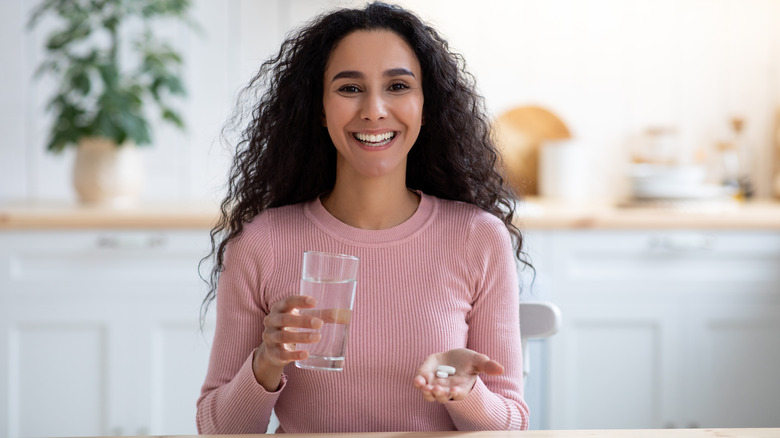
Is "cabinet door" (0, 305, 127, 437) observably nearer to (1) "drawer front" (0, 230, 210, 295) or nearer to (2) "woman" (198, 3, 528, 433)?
(1) "drawer front" (0, 230, 210, 295)

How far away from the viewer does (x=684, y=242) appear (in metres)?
2.64

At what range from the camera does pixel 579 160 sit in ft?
10.4

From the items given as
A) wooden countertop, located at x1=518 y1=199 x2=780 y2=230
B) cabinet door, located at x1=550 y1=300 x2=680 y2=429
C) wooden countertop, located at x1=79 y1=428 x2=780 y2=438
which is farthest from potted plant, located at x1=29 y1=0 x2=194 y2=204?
wooden countertop, located at x1=79 y1=428 x2=780 y2=438

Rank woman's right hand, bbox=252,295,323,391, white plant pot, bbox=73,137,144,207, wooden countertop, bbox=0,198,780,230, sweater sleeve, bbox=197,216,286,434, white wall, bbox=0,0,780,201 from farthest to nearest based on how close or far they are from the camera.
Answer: white wall, bbox=0,0,780,201, white plant pot, bbox=73,137,144,207, wooden countertop, bbox=0,198,780,230, sweater sleeve, bbox=197,216,286,434, woman's right hand, bbox=252,295,323,391

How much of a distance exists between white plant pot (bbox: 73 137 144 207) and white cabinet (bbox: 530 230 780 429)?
1308mm

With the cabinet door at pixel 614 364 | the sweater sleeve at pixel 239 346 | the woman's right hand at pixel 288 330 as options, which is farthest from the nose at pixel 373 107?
the cabinet door at pixel 614 364

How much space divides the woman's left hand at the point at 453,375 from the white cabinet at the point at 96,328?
1.57 m

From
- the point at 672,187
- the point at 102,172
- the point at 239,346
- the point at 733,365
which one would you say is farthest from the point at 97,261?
the point at 733,365

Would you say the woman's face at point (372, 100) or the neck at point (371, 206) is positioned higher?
the woman's face at point (372, 100)

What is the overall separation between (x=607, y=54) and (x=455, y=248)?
2.01 metres

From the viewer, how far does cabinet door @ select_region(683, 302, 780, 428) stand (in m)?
2.70

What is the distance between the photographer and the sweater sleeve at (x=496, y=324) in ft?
4.20

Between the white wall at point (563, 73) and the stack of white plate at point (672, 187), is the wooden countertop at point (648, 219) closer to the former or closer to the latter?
the stack of white plate at point (672, 187)

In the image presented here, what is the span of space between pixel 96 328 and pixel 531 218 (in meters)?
1.32
